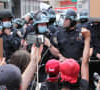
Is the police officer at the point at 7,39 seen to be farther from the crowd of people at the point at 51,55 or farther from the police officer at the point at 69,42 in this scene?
the police officer at the point at 69,42

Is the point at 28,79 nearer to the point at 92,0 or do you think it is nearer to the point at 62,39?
the point at 92,0

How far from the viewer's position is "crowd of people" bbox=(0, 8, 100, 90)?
2598 mm

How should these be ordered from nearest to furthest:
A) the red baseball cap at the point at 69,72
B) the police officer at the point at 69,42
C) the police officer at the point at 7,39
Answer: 1. the red baseball cap at the point at 69,72
2. the police officer at the point at 69,42
3. the police officer at the point at 7,39

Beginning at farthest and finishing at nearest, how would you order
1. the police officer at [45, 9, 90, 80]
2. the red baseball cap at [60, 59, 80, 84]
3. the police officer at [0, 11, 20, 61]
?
the police officer at [0, 11, 20, 61] → the police officer at [45, 9, 90, 80] → the red baseball cap at [60, 59, 80, 84]

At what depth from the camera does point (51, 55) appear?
530cm

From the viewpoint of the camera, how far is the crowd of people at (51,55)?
2.60 metres

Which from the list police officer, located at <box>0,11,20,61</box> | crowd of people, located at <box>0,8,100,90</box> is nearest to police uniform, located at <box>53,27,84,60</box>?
crowd of people, located at <box>0,8,100,90</box>

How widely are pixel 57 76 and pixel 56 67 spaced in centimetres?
10

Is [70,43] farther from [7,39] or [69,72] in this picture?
[69,72]

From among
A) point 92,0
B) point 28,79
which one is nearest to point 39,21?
point 92,0

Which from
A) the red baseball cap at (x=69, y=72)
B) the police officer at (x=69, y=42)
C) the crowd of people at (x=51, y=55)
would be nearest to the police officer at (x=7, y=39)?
the crowd of people at (x=51, y=55)

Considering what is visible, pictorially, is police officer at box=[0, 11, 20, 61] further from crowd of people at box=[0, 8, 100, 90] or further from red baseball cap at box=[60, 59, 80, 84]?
red baseball cap at box=[60, 59, 80, 84]

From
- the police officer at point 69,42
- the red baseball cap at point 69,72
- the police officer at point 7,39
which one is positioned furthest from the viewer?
the police officer at point 7,39

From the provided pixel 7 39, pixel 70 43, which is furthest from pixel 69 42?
pixel 7 39
